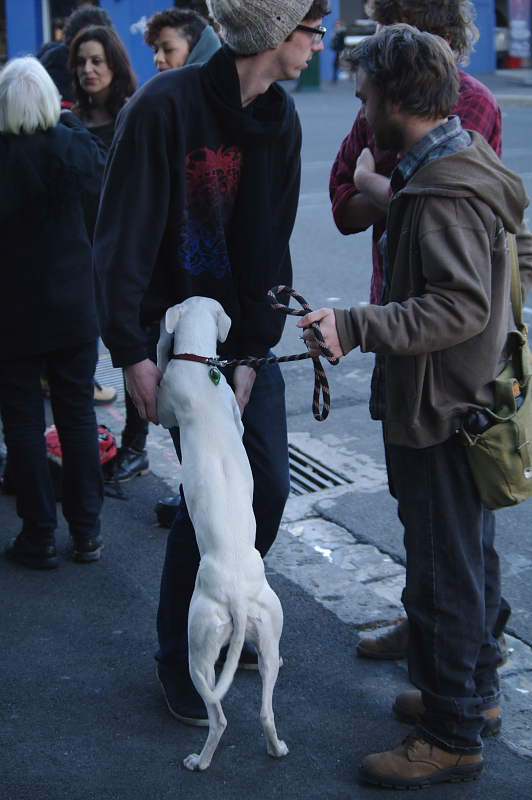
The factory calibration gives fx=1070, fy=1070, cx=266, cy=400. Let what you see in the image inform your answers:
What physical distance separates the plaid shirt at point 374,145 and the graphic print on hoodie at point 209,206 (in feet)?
1.64

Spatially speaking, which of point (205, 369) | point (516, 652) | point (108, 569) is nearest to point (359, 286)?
point (108, 569)

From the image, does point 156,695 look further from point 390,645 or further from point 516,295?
point 516,295

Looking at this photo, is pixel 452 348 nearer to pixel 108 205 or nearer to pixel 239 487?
pixel 239 487

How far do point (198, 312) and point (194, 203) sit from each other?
1.03 ft

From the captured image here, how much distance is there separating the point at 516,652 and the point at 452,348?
1348 millimetres

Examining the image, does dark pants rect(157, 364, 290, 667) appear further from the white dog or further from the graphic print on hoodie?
the graphic print on hoodie

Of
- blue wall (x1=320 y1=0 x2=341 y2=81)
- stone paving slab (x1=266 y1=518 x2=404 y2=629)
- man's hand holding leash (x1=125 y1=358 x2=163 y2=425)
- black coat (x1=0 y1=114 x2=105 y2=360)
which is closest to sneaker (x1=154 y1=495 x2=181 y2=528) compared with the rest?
stone paving slab (x1=266 y1=518 x2=404 y2=629)

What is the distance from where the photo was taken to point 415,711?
318 cm

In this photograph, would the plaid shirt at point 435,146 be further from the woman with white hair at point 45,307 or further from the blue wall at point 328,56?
the blue wall at point 328,56

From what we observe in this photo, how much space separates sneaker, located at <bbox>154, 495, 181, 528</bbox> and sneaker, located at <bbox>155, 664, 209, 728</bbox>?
54.1 inches

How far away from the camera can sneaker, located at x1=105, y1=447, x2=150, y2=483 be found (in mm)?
5117

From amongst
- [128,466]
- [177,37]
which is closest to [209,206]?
[128,466]

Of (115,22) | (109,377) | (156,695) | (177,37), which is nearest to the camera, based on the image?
(156,695)

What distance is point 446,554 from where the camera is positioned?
280 centimetres
